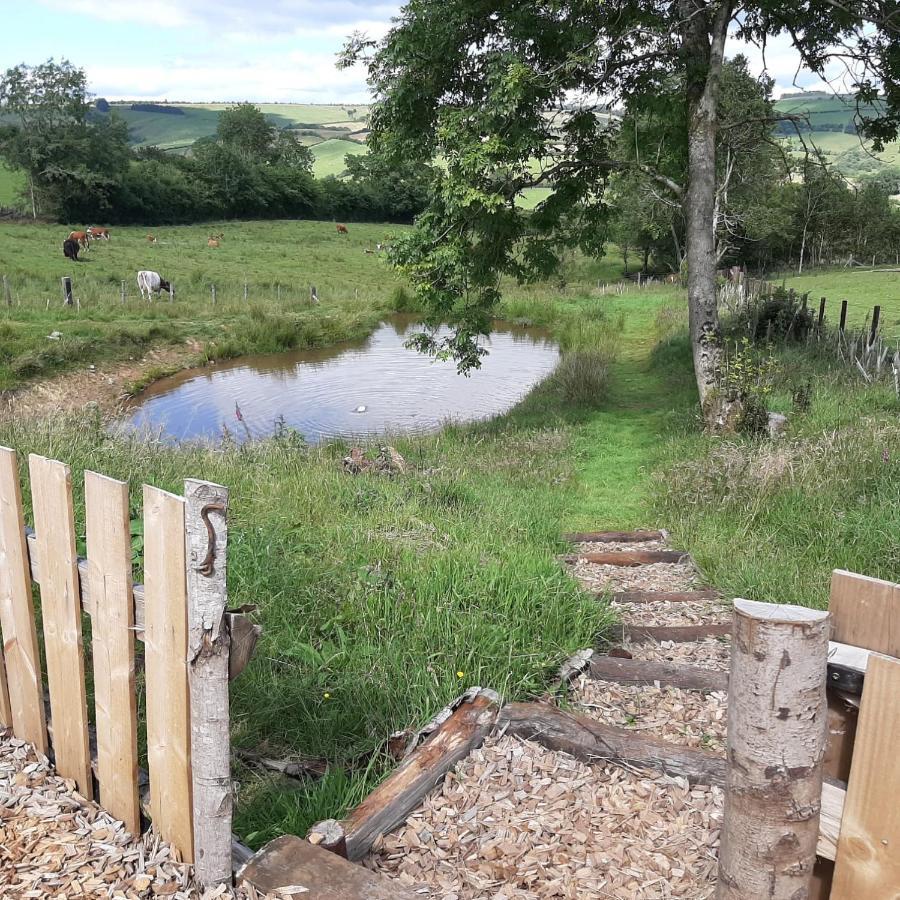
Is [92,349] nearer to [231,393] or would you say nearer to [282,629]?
[231,393]

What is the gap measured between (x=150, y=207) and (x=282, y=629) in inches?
2282

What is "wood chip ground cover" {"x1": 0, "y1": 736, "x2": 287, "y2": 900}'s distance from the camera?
227 cm

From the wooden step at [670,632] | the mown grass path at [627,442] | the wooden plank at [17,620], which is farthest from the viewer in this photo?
the mown grass path at [627,442]

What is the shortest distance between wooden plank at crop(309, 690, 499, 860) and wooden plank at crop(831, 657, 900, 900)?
4.56 feet

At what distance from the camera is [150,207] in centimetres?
5534

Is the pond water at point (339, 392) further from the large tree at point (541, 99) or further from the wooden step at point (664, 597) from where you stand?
the wooden step at point (664, 597)

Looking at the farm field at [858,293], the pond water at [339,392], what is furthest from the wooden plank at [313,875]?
the farm field at [858,293]

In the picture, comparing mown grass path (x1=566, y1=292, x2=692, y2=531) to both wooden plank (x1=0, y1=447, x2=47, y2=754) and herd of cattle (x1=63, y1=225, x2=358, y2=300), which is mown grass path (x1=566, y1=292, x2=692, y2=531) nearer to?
wooden plank (x1=0, y1=447, x2=47, y2=754)

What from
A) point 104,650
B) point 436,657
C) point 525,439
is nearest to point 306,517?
point 436,657

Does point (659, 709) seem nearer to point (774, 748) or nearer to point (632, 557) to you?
point (774, 748)

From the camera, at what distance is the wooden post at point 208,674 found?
6.66 ft

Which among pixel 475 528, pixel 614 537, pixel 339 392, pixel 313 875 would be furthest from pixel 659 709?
pixel 339 392

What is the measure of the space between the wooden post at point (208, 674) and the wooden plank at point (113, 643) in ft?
1.01

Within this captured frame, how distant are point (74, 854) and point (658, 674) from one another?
2605mm
